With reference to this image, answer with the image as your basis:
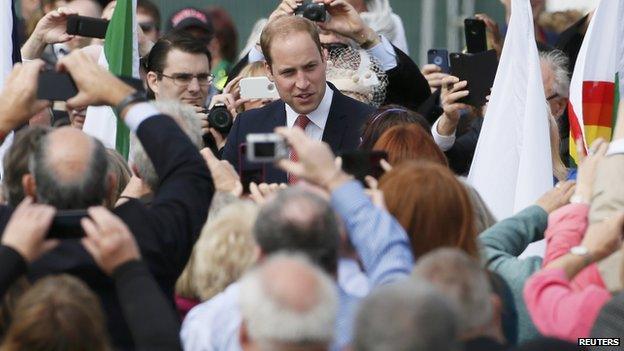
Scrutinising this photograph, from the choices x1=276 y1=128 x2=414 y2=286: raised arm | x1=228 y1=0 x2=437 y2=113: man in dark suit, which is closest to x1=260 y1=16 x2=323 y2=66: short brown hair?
x1=228 y1=0 x2=437 y2=113: man in dark suit

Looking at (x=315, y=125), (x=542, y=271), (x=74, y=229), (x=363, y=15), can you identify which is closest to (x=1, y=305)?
(x=74, y=229)

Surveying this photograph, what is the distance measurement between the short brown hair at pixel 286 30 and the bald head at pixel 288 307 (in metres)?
3.82

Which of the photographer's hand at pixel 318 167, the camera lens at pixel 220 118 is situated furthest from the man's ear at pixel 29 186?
the camera lens at pixel 220 118

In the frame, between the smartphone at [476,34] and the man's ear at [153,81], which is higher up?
the smartphone at [476,34]

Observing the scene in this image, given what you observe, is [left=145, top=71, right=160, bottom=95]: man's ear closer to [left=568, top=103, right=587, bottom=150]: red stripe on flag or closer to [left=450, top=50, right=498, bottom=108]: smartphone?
[left=450, top=50, right=498, bottom=108]: smartphone

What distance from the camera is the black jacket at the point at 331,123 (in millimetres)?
7477

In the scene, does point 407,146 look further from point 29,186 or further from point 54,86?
point 29,186

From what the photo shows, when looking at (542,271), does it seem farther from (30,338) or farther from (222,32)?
(222,32)

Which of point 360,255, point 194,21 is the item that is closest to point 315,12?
point 194,21

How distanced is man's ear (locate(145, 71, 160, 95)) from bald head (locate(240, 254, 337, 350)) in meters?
4.96

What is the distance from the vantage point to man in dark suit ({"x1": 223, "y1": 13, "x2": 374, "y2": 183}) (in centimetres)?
749

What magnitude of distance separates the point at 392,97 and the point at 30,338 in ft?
16.6

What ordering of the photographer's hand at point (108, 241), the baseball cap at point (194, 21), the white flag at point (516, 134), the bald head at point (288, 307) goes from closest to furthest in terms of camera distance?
the bald head at point (288, 307) < the photographer's hand at point (108, 241) < the white flag at point (516, 134) < the baseball cap at point (194, 21)

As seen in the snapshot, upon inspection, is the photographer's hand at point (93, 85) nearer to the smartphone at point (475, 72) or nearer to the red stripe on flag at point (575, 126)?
the smartphone at point (475, 72)
